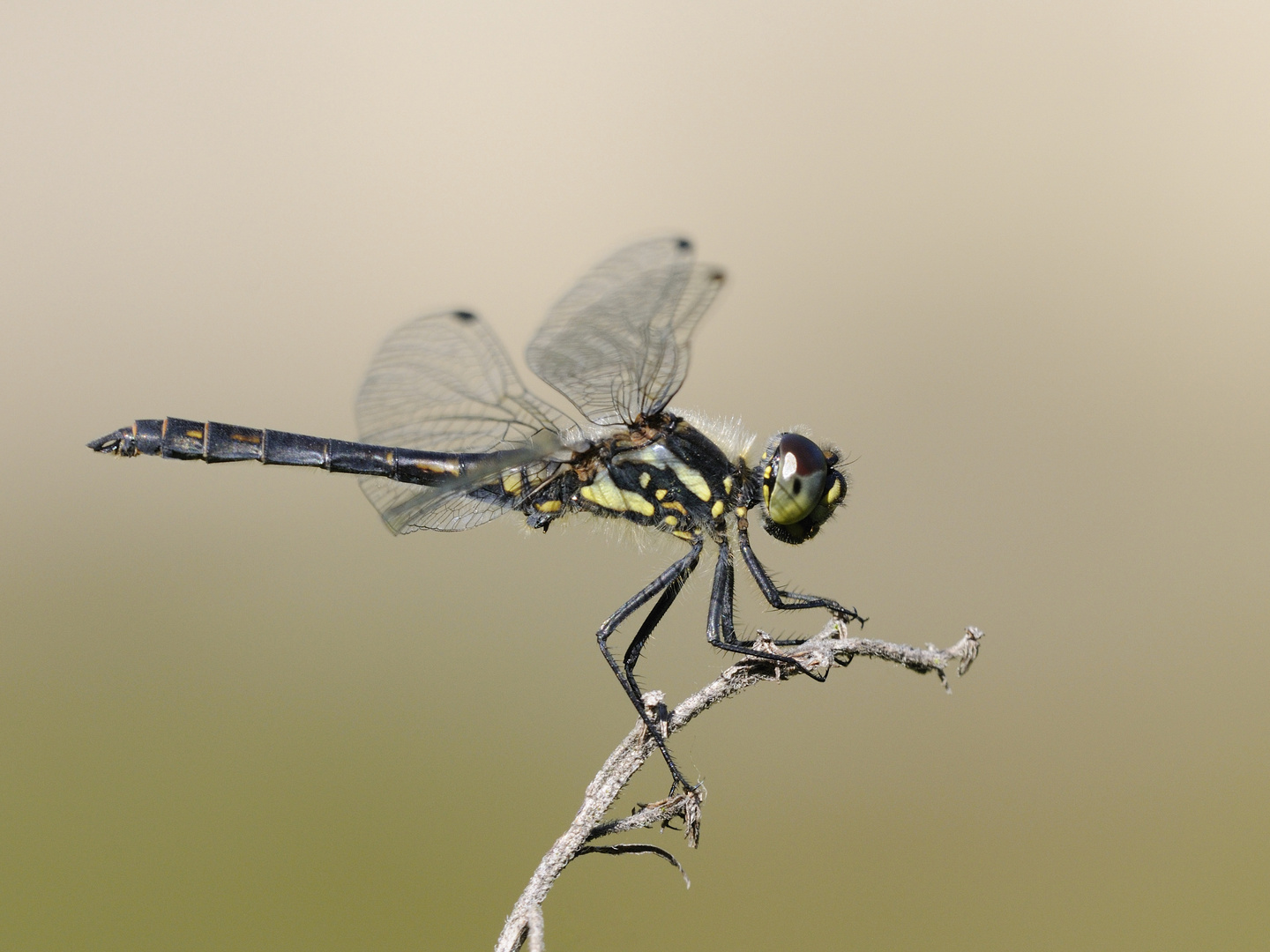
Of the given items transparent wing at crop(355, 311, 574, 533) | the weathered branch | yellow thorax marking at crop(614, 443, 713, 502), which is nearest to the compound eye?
yellow thorax marking at crop(614, 443, 713, 502)

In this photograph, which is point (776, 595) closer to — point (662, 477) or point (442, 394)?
point (662, 477)

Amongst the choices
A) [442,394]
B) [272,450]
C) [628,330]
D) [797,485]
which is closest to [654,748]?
[797,485]

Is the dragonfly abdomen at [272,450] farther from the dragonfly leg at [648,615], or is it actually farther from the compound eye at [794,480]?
the compound eye at [794,480]

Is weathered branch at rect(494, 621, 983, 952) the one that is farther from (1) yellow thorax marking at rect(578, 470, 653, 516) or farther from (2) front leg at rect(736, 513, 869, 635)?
(1) yellow thorax marking at rect(578, 470, 653, 516)

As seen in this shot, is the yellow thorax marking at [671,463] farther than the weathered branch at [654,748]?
Yes

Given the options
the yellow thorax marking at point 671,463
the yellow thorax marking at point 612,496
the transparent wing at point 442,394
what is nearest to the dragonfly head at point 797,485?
the yellow thorax marking at point 671,463

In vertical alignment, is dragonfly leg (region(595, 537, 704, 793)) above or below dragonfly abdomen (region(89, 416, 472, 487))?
below

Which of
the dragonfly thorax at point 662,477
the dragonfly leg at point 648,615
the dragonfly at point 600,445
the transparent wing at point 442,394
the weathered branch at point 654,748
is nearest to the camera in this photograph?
the weathered branch at point 654,748
